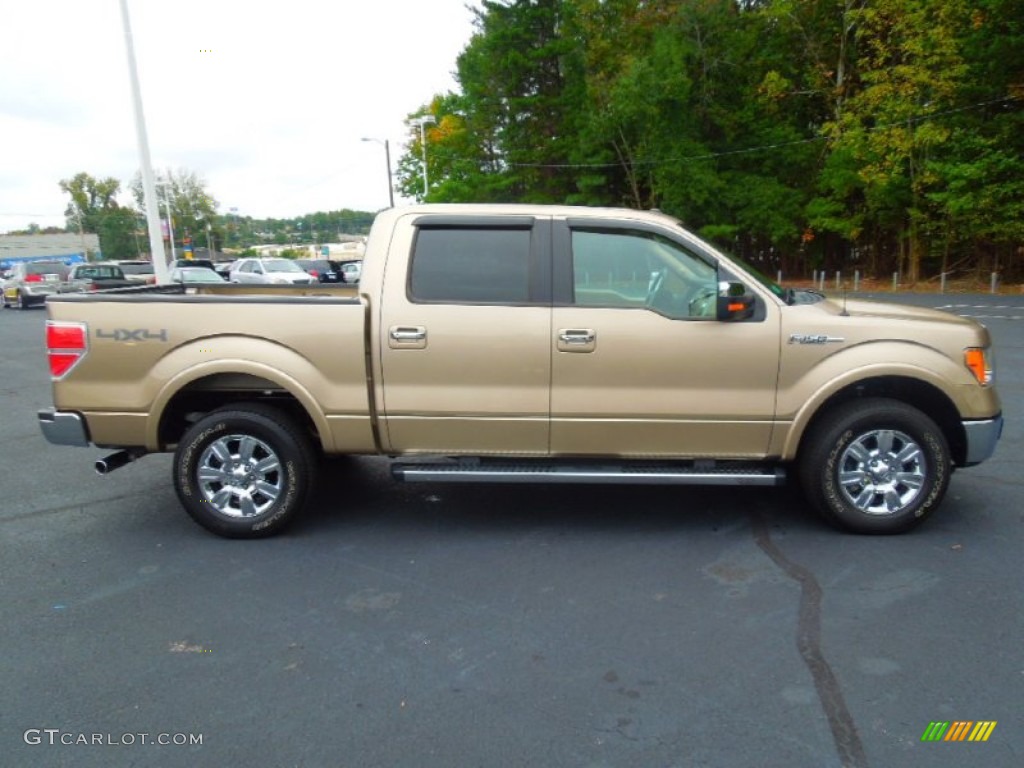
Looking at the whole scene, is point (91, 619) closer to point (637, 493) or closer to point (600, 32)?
point (637, 493)

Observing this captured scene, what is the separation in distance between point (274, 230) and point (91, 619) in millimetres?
87192

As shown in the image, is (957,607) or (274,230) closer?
(957,607)

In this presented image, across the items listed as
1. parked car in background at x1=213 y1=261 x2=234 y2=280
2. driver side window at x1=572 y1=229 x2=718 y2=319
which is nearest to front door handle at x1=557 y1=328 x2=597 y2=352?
driver side window at x1=572 y1=229 x2=718 y2=319

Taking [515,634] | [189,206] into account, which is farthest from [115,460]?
[189,206]

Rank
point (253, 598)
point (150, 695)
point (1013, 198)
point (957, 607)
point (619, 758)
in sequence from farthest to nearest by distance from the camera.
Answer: point (1013, 198) < point (253, 598) < point (957, 607) < point (150, 695) < point (619, 758)

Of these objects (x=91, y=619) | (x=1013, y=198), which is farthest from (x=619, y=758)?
(x=1013, y=198)

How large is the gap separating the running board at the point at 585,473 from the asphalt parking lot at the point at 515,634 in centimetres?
40

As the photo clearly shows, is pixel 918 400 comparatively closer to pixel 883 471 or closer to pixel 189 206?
pixel 883 471

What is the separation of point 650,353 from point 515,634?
182cm

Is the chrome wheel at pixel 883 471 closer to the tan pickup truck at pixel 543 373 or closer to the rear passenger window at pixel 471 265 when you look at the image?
the tan pickup truck at pixel 543 373

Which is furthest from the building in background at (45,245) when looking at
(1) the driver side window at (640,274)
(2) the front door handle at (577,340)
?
(2) the front door handle at (577,340)

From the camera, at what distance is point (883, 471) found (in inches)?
171

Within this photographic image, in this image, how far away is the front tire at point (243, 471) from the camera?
175 inches

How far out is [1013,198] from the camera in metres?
24.7
